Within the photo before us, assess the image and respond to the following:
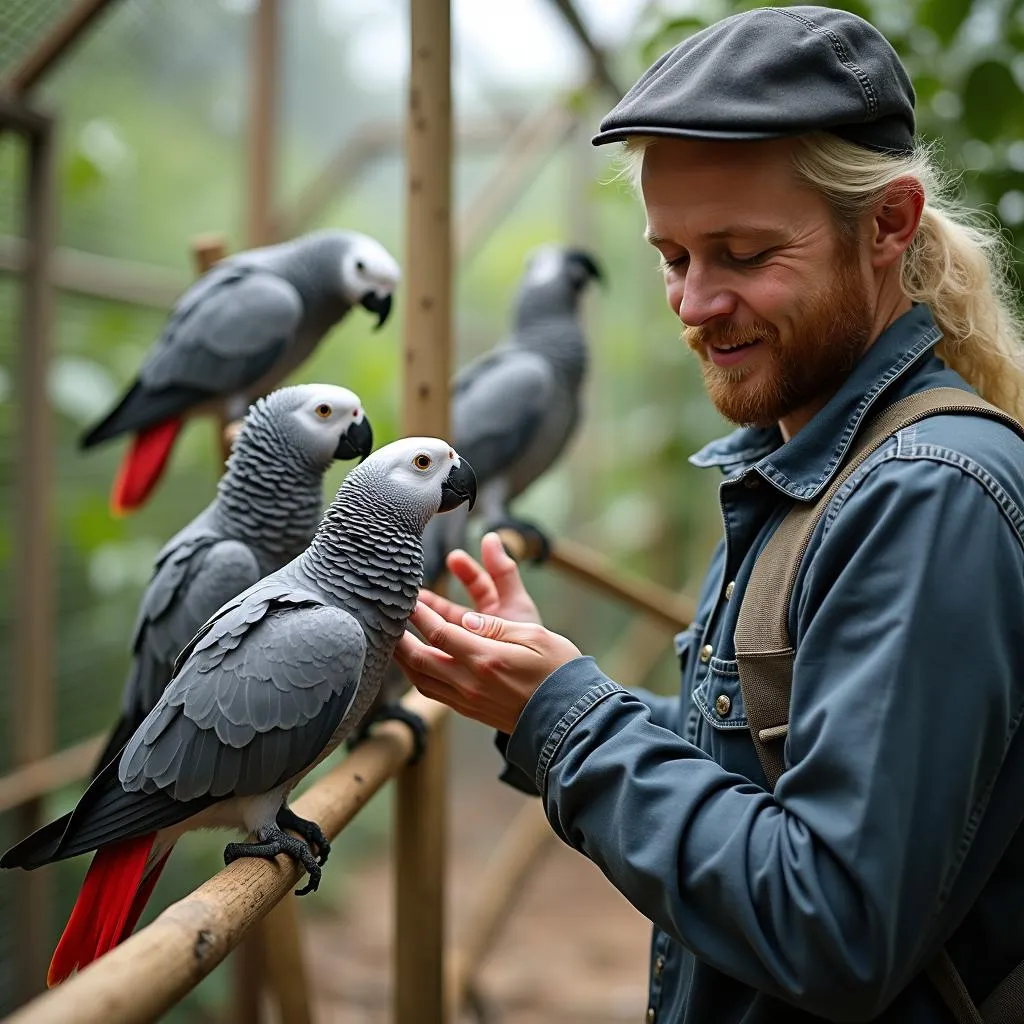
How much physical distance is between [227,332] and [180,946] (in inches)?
38.1

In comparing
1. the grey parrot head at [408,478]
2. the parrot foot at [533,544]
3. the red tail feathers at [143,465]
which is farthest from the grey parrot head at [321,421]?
the parrot foot at [533,544]

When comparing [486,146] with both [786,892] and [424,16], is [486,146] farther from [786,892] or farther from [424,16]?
[786,892]

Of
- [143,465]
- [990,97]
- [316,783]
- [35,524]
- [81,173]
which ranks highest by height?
[990,97]

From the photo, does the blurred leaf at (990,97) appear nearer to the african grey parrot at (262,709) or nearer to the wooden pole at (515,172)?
the african grey parrot at (262,709)

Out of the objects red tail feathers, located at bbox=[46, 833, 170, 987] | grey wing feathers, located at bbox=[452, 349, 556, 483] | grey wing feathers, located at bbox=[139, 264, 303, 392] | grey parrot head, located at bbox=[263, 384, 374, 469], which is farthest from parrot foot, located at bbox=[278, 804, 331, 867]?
grey wing feathers, located at bbox=[452, 349, 556, 483]

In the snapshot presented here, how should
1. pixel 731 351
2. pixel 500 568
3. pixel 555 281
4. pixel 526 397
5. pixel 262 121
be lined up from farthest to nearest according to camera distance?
pixel 555 281 < pixel 262 121 < pixel 526 397 < pixel 500 568 < pixel 731 351

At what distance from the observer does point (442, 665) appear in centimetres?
82

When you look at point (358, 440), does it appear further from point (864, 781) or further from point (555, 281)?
point (555, 281)

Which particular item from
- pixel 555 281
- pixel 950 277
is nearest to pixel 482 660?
pixel 950 277

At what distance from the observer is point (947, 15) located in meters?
1.28

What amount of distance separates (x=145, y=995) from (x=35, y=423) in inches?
59.6

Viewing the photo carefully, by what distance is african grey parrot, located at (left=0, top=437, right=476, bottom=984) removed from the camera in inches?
30.9

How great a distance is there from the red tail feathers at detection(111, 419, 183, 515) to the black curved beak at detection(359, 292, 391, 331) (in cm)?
34

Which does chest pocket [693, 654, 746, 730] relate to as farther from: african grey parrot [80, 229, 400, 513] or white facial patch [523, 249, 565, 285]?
white facial patch [523, 249, 565, 285]
